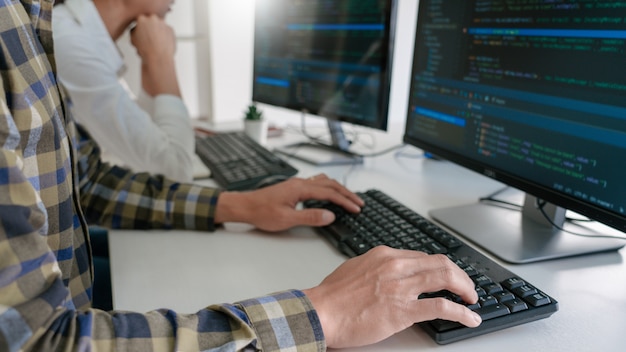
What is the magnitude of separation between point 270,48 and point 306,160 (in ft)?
1.33

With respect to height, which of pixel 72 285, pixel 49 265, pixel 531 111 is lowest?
pixel 72 285

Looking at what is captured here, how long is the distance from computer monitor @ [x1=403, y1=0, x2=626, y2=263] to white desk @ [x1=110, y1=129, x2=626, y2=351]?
2.5 inches

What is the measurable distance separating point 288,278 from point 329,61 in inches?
30.1

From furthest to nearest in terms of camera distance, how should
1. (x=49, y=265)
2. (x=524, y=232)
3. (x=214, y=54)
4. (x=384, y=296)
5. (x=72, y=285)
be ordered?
A: (x=214, y=54) < (x=524, y=232) < (x=72, y=285) < (x=384, y=296) < (x=49, y=265)

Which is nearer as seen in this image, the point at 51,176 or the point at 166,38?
the point at 51,176

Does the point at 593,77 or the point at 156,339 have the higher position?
the point at 593,77

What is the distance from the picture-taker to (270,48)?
153cm

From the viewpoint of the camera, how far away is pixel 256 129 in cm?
151

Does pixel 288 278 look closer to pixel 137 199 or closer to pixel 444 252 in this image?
pixel 444 252

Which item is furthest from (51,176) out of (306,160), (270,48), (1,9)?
(270,48)

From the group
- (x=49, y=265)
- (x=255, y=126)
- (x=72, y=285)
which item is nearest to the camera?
(x=49, y=265)

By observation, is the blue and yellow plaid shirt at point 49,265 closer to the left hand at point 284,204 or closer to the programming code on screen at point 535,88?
the left hand at point 284,204

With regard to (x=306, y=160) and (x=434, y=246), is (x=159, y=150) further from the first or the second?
(x=434, y=246)

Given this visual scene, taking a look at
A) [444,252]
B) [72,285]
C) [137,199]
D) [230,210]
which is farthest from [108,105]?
Answer: [444,252]
